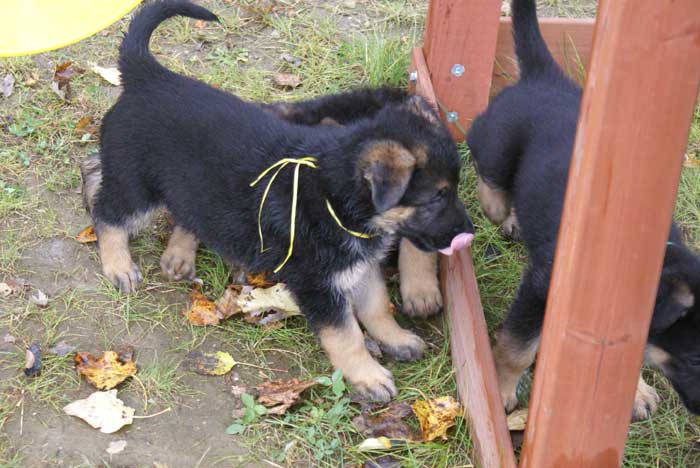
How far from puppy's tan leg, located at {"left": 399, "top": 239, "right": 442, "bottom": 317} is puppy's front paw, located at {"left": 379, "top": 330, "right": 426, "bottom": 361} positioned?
19 centimetres

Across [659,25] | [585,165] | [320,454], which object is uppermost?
[659,25]

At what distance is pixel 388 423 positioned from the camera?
358cm

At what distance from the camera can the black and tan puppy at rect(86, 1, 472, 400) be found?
3420mm

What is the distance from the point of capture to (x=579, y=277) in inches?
80.4

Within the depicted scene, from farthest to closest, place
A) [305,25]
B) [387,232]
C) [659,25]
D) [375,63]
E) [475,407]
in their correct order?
1. [305,25]
2. [375,63]
3. [387,232]
4. [475,407]
5. [659,25]

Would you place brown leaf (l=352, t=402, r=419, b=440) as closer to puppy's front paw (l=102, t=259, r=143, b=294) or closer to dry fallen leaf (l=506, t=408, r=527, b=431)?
dry fallen leaf (l=506, t=408, r=527, b=431)

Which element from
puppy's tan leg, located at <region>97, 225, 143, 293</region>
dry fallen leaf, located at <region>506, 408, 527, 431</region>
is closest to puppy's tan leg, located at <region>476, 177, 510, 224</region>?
dry fallen leaf, located at <region>506, 408, 527, 431</region>

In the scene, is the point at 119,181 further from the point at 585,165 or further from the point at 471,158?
the point at 585,165

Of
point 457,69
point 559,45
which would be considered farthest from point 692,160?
point 457,69

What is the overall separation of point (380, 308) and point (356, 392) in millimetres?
464

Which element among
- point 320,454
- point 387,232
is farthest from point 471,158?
point 320,454

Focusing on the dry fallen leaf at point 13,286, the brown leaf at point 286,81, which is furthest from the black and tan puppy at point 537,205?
the dry fallen leaf at point 13,286

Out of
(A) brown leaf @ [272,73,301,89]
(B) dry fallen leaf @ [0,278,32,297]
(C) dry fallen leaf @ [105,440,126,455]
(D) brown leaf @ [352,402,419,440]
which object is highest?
(A) brown leaf @ [272,73,301,89]

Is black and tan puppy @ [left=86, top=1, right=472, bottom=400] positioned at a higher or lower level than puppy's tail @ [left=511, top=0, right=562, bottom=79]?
lower
